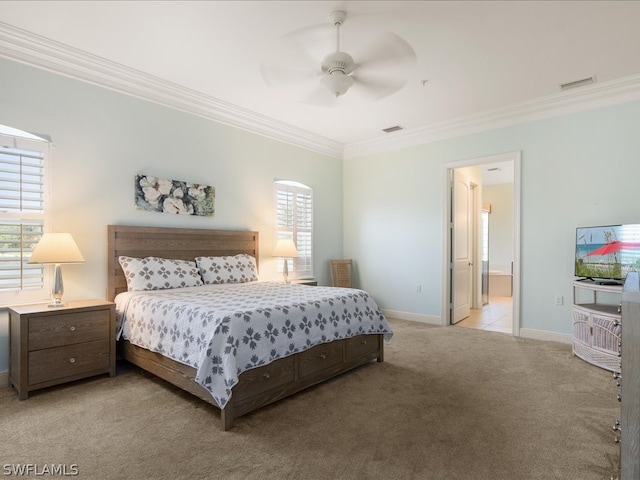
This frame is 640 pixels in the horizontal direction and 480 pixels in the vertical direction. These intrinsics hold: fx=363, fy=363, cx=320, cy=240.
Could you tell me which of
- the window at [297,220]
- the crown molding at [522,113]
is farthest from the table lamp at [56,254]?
the crown molding at [522,113]

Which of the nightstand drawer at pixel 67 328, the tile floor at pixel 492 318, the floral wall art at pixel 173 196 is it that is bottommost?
the tile floor at pixel 492 318

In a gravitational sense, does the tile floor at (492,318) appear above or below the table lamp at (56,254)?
below

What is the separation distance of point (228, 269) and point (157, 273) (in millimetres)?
826

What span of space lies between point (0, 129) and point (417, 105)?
413cm

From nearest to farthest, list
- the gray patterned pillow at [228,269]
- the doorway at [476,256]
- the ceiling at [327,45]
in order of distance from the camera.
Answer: the ceiling at [327,45], the gray patterned pillow at [228,269], the doorway at [476,256]

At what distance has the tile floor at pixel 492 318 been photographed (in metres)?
5.12

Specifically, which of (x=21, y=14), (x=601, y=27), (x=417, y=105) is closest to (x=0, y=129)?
(x=21, y=14)

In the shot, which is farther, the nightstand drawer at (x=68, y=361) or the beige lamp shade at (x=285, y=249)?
the beige lamp shade at (x=285, y=249)

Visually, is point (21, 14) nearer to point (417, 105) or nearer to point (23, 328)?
point (23, 328)

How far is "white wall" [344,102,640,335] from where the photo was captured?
390 cm

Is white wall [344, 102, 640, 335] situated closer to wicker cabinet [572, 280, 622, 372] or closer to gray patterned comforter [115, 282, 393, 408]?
wicker cabinet [572, 280, 622, 372]

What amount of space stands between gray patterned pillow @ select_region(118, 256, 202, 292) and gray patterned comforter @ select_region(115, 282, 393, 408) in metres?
0.14

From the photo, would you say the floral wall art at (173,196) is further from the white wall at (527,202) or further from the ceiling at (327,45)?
the white wall at (527,202)

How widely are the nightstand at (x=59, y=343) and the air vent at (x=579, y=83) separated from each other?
4961 mm
